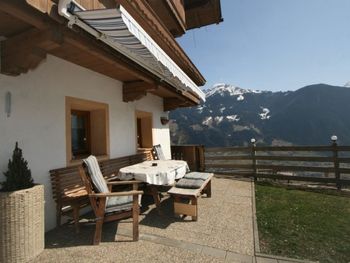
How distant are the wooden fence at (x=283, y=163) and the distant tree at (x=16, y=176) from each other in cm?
753

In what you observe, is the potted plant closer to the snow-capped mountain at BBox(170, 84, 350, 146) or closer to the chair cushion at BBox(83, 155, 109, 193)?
the chair cushion at BBox(83, 155, 109, 193)

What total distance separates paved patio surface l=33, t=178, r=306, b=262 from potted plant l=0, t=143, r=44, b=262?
0.25m

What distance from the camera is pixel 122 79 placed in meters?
6.60

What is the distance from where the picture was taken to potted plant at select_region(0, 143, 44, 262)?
116 inches

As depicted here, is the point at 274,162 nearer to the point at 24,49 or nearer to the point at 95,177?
the point at 95,177

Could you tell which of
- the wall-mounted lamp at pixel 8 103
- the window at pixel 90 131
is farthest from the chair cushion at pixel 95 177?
the window at pixel 90 131

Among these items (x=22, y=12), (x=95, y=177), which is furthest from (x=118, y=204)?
(x=22, y=12)

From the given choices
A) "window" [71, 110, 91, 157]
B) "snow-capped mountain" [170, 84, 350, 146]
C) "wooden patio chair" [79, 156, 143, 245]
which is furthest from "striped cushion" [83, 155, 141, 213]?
"snow-capped mountain" [170, 84, 350, 146]

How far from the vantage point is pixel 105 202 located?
360 cm

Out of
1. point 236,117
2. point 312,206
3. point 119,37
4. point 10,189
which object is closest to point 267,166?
point 312,206

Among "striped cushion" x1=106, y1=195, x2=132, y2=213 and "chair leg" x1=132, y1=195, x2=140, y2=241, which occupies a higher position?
"striped cushion" x1=106, y1=195, x2=132, y2=213

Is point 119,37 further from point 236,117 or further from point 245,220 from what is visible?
point 236,117

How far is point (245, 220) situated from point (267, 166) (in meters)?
4.55

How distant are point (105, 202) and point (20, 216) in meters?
1.08
